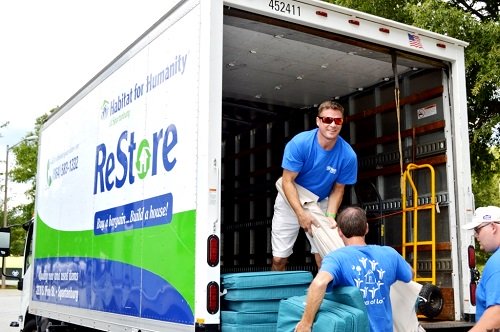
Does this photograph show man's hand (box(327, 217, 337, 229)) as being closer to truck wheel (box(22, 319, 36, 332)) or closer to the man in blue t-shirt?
the man in blue t-shirt

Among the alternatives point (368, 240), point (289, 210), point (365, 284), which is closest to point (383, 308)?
point (365, 284)

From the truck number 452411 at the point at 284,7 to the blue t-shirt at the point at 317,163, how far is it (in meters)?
1.01

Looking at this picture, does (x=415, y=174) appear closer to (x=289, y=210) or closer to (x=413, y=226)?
(x=413, y=226)

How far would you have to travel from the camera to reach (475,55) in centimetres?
1014

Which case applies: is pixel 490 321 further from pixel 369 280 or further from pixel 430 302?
pixel 430 302

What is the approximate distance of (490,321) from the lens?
323 cm

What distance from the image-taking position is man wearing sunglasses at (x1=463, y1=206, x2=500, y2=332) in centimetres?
323

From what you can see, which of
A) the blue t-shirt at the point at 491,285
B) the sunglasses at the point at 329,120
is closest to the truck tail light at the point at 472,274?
the sunglasses at the point at 329,120

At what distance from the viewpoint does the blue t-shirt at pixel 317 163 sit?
5152mm

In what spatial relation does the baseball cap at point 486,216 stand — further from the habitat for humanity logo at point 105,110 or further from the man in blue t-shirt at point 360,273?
the habitat for humanity logo at point 105,110

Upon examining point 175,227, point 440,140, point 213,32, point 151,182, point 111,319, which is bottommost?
point 111,319

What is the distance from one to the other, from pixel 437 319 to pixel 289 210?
150cm

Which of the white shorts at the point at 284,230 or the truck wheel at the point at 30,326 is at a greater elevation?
the white shorts at the point at 284,230

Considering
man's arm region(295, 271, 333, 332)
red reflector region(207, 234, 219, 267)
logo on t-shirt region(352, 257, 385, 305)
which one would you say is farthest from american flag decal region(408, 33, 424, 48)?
man's arm region(295, 271, 333, 332)
